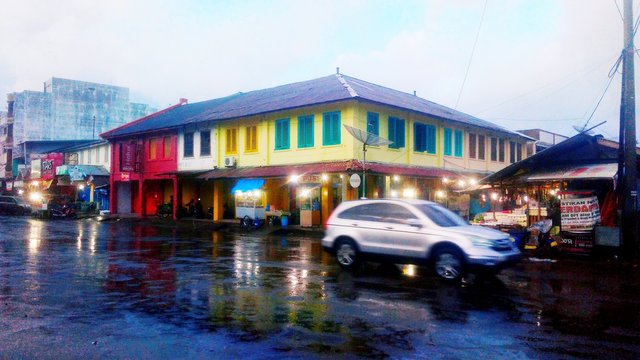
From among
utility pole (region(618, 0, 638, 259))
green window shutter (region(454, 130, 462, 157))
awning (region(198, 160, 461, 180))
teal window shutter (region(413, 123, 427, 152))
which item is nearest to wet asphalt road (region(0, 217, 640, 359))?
utility pole (region(618, 0, 638, 259))

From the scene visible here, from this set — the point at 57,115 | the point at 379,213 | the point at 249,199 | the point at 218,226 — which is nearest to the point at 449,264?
the point at 379,213

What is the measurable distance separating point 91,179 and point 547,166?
36539 mm

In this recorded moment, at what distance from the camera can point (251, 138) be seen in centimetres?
2905

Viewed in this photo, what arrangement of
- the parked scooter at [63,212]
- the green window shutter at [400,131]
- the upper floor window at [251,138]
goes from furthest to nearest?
the parked scooter at [63,212], the upper floor window at [251,138], the green window shutter at [400,131]

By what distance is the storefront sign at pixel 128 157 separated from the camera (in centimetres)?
3669

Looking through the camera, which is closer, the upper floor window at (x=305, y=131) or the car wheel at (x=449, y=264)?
the car wheel at (x=449, y=264)

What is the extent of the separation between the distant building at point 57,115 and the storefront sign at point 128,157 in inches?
937

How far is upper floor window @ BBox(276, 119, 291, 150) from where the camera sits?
2697 centimetres

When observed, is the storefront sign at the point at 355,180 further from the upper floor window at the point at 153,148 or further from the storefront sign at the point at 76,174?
the storefront sign at the point at 76,174

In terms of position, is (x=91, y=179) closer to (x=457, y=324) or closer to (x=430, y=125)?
(x=430, y=125)

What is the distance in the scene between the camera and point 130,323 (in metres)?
7.09

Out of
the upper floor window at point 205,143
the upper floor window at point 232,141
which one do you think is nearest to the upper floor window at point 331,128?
the upper floor window at point 232,141

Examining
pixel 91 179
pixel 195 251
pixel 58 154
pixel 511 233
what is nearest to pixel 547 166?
pixel 511 233

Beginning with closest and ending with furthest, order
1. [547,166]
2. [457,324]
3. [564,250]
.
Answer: [457,324] → [564,250] → [547,166]
